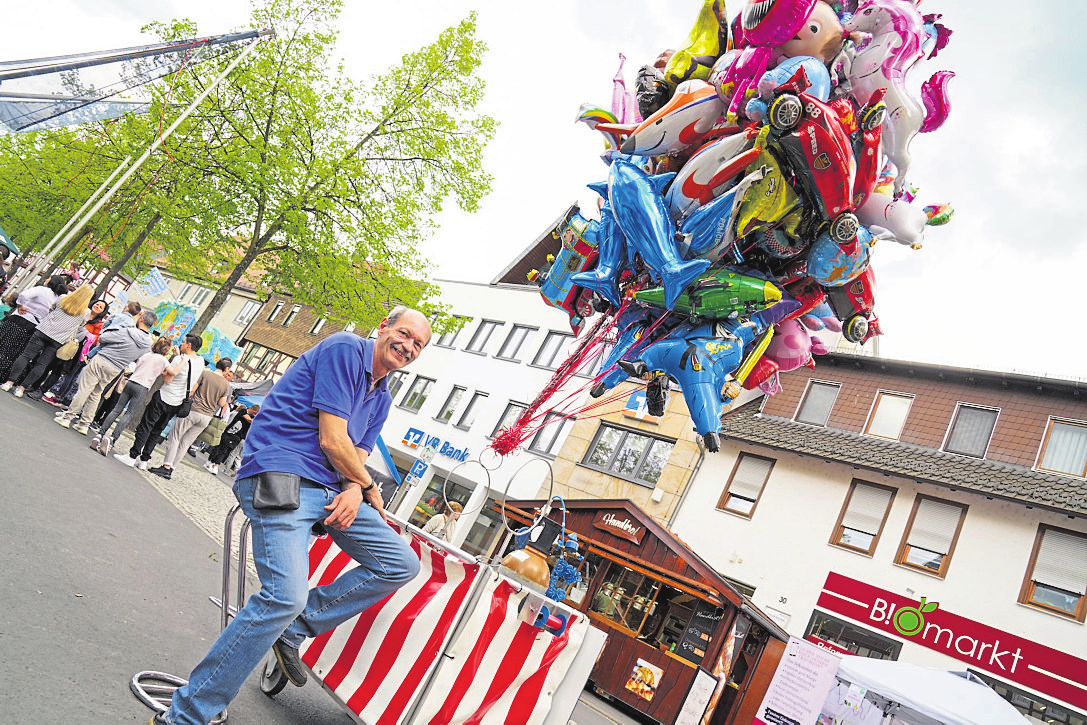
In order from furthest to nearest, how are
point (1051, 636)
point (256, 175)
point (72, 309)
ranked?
point (256, 175), point (1051, 636), point (72, 309)

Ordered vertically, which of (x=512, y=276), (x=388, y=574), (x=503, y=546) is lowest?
(x=388, y=574)

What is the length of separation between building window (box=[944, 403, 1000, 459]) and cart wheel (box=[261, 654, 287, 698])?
14.9 meters

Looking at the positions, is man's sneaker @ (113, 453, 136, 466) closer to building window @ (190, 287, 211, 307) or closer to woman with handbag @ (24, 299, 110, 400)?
woman with handbag @ (24, 299, 110, 400)

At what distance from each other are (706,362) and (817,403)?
14553 millimetres

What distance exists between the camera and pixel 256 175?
13.8 meters

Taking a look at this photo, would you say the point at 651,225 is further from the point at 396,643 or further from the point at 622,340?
the point at 396,643

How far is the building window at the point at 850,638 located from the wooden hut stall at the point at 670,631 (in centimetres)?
107

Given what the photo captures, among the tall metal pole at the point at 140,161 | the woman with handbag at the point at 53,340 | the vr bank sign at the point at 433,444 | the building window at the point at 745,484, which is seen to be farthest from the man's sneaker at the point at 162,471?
the vr bank sign at the point at 433,444

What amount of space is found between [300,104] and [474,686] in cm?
1354

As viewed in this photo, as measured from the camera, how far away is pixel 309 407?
2748 mm

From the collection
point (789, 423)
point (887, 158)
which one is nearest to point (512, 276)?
point (789, 423)

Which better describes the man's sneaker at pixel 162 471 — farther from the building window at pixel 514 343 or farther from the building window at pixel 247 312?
the building window at pixel 247 312

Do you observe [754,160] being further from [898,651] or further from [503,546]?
[898,651]

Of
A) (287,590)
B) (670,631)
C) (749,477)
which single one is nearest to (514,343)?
(749,477)
